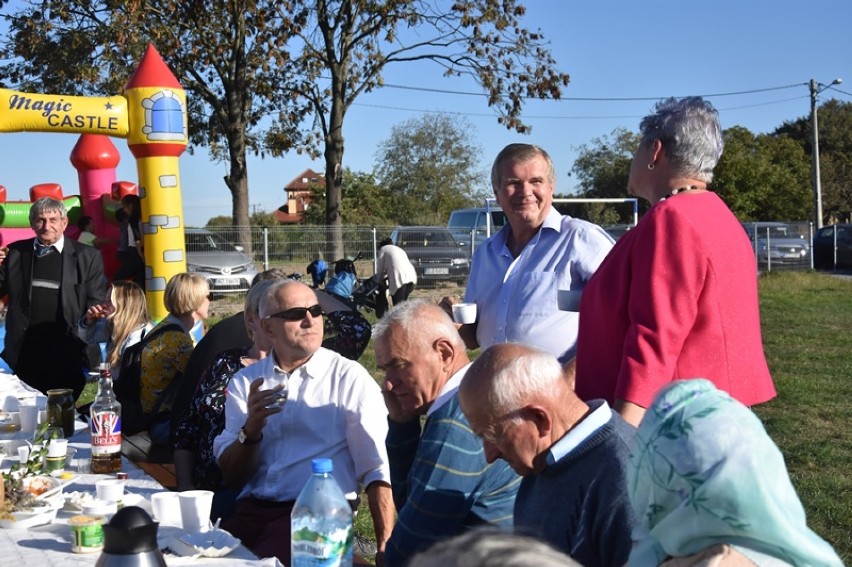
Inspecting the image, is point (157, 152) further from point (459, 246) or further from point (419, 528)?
point (459, 246)

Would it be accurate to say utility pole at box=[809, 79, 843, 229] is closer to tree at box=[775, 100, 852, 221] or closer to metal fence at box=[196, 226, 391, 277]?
tree at box=[775, 100, 852, 221]

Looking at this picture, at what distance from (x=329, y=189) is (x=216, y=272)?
4624mm

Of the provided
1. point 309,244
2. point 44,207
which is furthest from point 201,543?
point 309,244

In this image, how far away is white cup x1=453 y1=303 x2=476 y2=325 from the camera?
3664 millimetres

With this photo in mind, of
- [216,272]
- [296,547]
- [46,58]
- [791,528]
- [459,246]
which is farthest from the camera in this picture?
[459,246]

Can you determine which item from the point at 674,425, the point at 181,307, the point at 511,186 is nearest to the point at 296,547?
the point at 674,425

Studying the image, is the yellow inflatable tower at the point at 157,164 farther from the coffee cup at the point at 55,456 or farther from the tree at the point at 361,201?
the tree at the point at 361,201

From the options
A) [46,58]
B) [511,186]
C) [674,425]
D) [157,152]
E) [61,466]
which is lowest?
[61,466]

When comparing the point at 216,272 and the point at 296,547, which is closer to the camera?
the point at 296,547

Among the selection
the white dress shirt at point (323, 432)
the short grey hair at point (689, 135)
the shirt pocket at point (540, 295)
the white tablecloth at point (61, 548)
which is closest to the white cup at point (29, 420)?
the white tablecloth at point (61, 548)

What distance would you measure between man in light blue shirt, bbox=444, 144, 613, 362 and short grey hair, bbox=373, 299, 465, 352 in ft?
2.41

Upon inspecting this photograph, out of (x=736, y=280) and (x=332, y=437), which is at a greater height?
(x=736, y=280)

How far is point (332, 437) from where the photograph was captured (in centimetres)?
336

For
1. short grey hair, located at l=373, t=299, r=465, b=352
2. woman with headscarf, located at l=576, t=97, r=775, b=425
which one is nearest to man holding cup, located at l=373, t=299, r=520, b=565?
short grey hair, located at l=373, t=299, r=465, b=352
